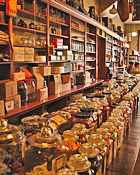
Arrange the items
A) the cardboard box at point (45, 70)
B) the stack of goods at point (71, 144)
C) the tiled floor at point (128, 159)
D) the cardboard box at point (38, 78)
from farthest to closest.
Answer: the cardboard box at point (45, 70) < the cardboard box at point (38, 78) < the tiled floor at point (128, 159) < the stack of goods at point (71, 144)

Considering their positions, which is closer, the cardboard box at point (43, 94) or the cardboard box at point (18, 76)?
the cardboard box at point (18, 76)

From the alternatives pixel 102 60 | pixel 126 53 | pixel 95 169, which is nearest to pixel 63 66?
pixel 102 60

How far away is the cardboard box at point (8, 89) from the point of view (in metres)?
3.90

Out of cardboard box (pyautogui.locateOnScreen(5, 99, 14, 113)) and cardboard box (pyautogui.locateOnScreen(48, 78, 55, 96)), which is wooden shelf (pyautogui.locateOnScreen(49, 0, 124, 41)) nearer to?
cardboard box (pyautogui.locateOnScreen(48, 78, 55, 96))

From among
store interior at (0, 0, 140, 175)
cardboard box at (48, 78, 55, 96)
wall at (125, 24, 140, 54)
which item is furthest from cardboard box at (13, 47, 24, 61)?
wall at (125, 24, 140, 54)

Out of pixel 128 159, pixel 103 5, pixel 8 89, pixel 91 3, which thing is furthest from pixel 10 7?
pixel 103 5

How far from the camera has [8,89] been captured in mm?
3973

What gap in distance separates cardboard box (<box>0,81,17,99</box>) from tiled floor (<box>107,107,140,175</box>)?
2.28m

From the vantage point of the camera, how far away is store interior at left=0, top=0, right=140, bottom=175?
1023mm

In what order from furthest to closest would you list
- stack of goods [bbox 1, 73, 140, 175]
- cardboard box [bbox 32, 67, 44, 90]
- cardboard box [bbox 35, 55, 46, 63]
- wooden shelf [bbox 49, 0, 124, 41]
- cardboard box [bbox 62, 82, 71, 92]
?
cardboard box [bbox 62, 82, 71, 92]
wooden shelf [bbox 49, 0, 124, 41]
cardboard box [bbox 35, 55, 46, 63]
cardboard box [bbox 32, 67, 44, 90]
stack of goods [bbox 1, 73, 140, 175]

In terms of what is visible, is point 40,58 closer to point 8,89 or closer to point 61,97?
point 61,97

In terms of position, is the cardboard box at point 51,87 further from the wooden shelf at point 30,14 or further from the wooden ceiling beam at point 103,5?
the wooden ceiling beam at point 103,5

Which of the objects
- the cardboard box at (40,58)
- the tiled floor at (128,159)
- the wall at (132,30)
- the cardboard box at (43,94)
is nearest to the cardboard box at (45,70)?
the cardboard box at (40,58)

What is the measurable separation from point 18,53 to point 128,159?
3.14 metres
